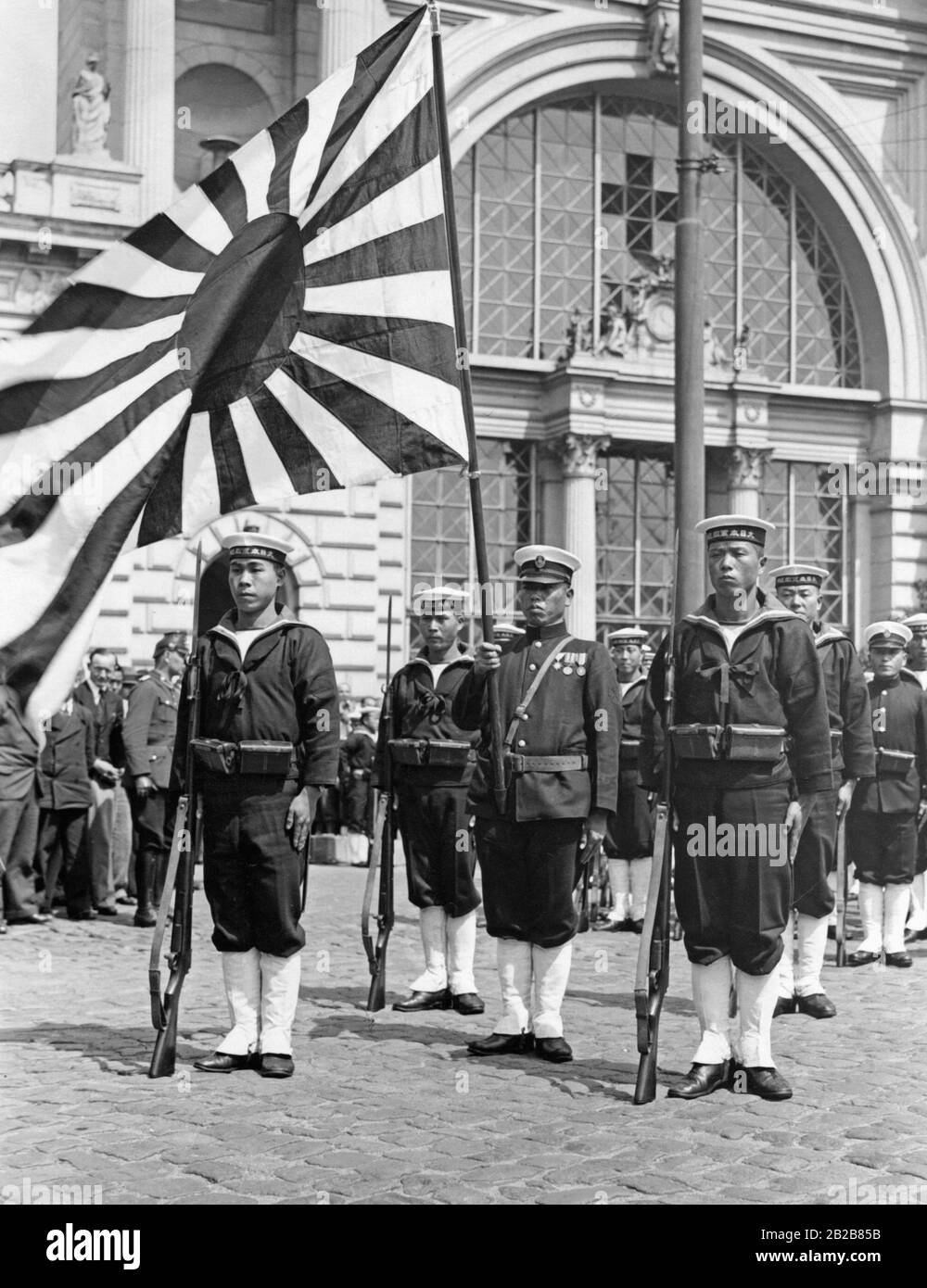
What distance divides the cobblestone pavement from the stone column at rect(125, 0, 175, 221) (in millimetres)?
14537

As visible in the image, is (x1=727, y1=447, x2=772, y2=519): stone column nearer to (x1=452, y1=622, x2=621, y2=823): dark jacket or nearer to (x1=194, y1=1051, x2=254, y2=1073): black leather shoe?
(x1=452, y1=622, x2=621, y2=823): dark jacket

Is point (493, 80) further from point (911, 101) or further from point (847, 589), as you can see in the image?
point (847, 589)

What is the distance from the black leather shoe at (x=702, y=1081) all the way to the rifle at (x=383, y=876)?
6.98 ft

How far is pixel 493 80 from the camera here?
23469 mm

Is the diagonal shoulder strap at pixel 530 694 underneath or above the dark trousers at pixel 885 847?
above

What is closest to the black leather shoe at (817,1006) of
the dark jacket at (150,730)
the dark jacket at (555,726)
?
the dark jacket at (555,726)

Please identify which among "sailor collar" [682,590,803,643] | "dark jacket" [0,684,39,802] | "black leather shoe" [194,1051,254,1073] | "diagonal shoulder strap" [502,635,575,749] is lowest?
"black leather shoe" [194,1051,254,1073]

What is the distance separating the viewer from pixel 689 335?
11.0 metres

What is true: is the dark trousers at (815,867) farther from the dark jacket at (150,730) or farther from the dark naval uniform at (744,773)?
the dark jacket at (150,730)

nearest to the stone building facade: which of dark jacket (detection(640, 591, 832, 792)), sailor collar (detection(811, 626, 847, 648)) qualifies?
sailor collar (detection(811, 626, 847, 648))

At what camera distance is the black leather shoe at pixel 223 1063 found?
671cm

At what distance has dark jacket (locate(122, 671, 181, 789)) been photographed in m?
12.1

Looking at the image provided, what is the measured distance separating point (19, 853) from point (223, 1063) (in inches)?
230

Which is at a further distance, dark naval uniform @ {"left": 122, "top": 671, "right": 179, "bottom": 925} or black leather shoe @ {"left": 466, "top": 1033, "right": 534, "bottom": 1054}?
dark naval uniform @ {"left": 122, "top": 671, "right": 179, "bottom": 925}
